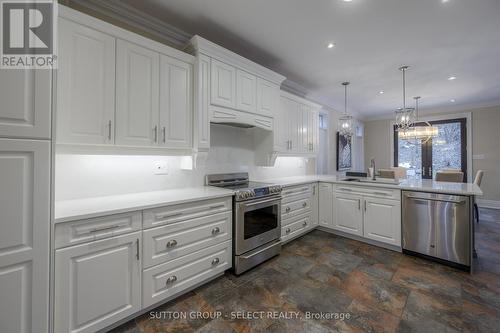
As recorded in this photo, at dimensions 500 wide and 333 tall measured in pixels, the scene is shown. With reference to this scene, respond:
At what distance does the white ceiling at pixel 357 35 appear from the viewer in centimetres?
207

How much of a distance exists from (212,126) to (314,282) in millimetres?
2206

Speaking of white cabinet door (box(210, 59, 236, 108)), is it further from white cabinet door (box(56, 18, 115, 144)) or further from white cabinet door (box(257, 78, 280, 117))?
white cabinet door (box(56, 18, 115, 144))

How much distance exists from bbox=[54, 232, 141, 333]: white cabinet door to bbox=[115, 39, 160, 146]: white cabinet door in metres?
0.87

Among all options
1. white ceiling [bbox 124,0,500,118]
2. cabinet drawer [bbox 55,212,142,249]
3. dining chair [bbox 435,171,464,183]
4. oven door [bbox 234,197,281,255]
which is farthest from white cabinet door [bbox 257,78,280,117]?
dining chair [bbox 435,171,464,183]

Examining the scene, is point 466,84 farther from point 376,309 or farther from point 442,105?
point 376,309

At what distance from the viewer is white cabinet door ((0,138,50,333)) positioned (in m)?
1.12

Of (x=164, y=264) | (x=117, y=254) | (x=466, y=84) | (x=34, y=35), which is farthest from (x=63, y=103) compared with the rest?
(x=466, y=84)

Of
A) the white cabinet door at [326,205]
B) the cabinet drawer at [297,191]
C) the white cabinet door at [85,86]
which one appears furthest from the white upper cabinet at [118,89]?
the white cabinet door at [326,205]

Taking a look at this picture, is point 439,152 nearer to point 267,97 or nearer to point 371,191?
point 371,191

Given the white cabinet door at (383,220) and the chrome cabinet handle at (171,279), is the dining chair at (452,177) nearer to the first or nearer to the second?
the white cabinet door at (383,220)

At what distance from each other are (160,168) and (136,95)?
807mm

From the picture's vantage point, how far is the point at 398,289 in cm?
215

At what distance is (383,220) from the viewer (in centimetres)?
307

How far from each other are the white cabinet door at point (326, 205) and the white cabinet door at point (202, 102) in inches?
91.3
